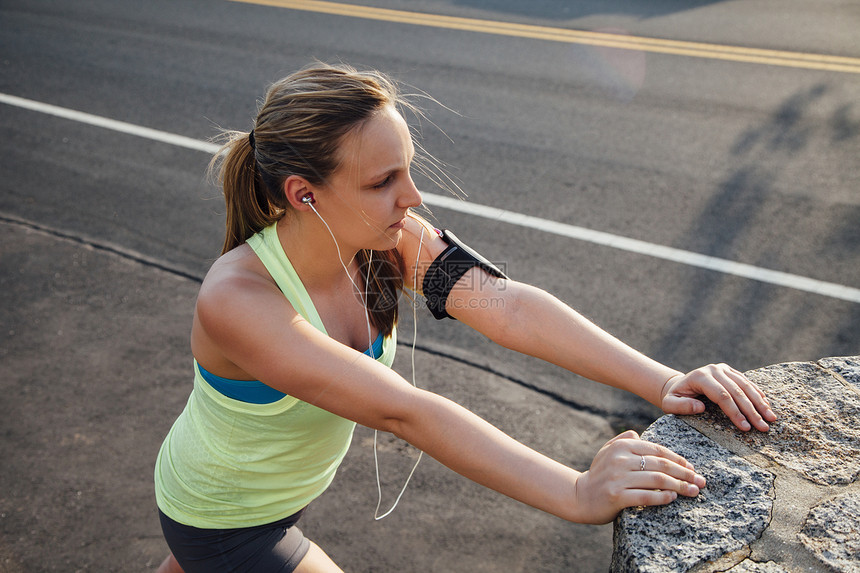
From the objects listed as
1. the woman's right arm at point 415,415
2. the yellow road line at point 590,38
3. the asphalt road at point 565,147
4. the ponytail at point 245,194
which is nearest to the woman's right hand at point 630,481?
the woman's right arm at point 415,415

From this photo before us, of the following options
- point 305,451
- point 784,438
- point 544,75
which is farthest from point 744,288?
point 544,75

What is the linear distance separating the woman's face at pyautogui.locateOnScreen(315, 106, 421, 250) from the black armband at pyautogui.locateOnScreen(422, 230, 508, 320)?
0.37 metres

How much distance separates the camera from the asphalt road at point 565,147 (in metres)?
5.06

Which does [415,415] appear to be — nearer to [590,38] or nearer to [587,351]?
[587,351]

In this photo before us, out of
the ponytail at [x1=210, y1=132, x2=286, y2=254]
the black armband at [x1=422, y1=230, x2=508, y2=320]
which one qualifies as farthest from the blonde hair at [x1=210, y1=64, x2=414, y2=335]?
the black armband at [x1=422, y1=230, x2=508, y2=320]

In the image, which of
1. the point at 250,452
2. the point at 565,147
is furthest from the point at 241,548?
the point at 565,147

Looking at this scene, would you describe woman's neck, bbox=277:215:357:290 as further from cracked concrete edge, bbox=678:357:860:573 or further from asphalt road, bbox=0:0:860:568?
asphalt road, bbox=0:0:860:568

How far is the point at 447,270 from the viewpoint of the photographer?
2492 mm

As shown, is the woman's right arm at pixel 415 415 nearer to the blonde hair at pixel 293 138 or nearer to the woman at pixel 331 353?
the woman at pixel 331 353

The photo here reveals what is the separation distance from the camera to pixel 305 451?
2.38m

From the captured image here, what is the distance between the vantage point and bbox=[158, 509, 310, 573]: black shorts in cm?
235

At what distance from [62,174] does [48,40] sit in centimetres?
502

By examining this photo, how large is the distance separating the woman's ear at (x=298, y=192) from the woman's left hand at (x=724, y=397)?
3.92ft

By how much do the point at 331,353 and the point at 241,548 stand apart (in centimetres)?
88
